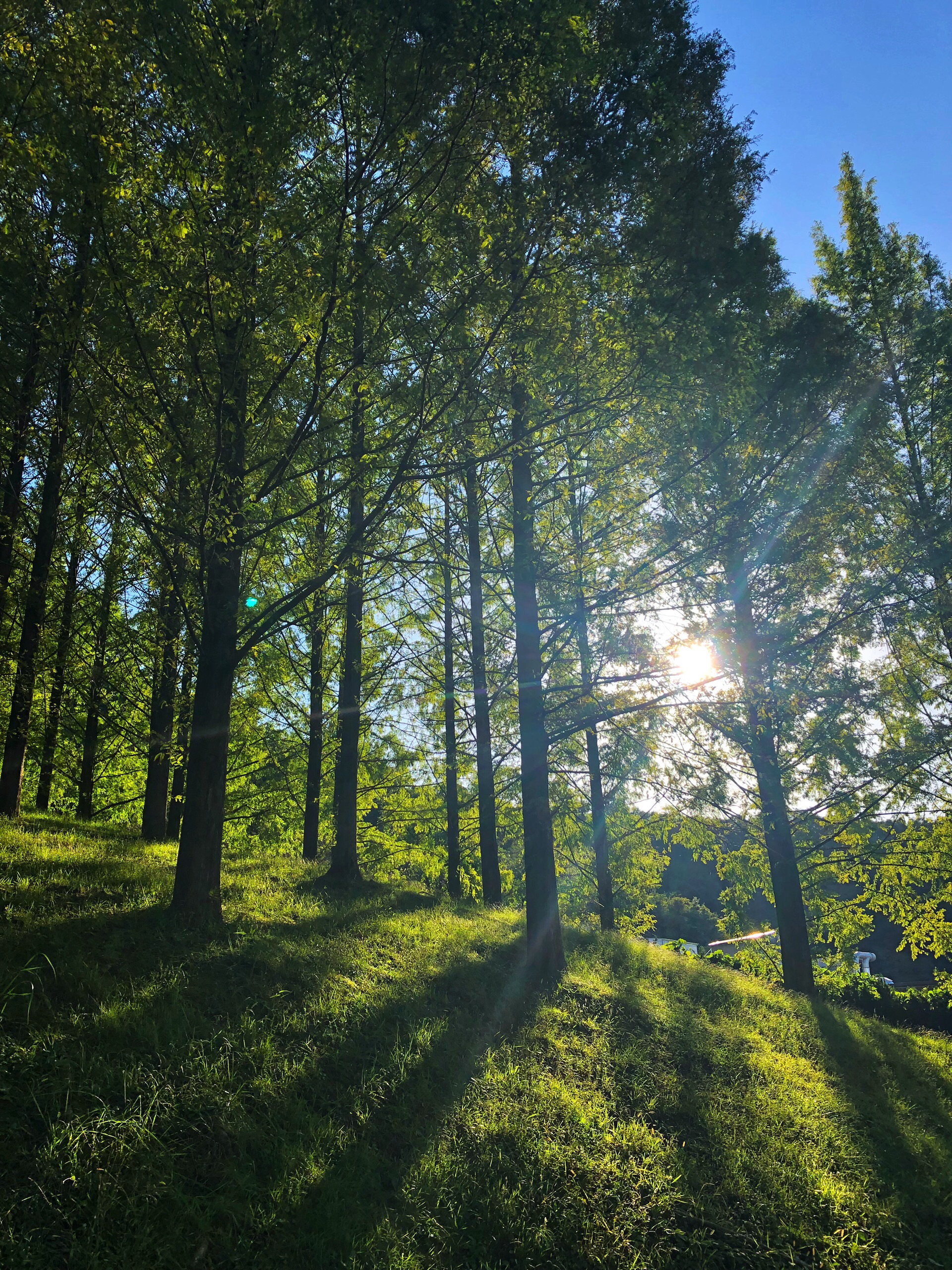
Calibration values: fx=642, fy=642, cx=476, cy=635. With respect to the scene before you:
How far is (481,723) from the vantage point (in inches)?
482

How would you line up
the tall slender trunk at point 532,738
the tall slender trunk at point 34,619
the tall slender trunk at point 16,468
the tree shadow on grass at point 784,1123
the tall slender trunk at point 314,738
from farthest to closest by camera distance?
1. the tall slender trunk at point 314,738
2. the tall slender trunk at point 34,619
3. the tall slender trunk at point 16,468
4. the tall slender trunk at point 532,738
5. the tree shadow on grass at point 784,1123

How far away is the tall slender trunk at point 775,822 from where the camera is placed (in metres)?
10.9

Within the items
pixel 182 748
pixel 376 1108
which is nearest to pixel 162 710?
pixel 182 748

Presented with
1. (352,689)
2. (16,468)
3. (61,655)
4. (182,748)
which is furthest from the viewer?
(61,655)

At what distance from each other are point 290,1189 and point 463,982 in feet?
10.6

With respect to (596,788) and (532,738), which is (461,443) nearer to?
(532,738)

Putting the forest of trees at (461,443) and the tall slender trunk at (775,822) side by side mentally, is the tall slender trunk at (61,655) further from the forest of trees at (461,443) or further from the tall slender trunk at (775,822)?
the tall slender trunk at (775,822)

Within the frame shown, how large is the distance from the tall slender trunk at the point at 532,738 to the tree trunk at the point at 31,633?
6.18m

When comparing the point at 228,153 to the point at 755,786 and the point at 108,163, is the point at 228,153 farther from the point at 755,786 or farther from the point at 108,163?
the point at 755,786

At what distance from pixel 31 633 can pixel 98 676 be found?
1.51 meters

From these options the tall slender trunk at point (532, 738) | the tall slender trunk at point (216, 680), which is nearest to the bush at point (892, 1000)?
the tall slender trunk at point (532, 738)

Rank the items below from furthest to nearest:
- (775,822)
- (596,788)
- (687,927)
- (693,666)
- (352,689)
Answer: (687,927)
(596,788)
(775,822)
(352,689)
(693,666)

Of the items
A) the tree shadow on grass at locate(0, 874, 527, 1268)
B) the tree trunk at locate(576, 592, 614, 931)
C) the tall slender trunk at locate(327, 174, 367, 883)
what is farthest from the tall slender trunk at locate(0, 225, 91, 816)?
the tree trunk at locate(576, 592, 614, 931)

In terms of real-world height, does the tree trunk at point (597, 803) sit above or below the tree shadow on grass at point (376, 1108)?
above
